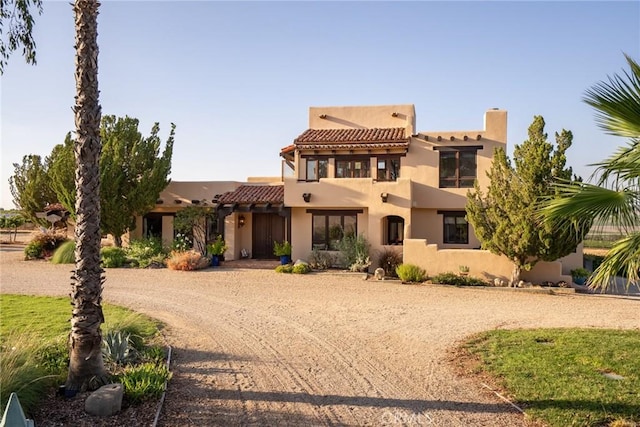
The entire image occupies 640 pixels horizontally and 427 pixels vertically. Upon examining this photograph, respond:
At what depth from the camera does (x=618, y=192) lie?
21.1ft

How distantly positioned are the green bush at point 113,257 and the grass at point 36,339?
665 centimetres

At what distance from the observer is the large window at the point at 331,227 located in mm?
21359

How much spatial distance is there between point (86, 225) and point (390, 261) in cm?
1446

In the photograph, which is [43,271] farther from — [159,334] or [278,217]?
[159,334]

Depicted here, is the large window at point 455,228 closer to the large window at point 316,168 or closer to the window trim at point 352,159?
the window trim at point 352,159

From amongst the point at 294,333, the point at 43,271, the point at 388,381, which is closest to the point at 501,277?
the point at 294,333

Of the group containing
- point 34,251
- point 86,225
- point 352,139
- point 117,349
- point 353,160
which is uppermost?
point 352,139

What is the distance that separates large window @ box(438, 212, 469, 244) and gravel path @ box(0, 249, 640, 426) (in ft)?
20.5

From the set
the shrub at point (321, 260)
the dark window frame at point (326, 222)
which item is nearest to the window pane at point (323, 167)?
the dark window frame at point (326, 222)

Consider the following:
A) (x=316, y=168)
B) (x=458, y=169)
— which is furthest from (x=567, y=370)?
(x=316, y=168)

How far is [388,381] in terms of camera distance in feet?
22.9

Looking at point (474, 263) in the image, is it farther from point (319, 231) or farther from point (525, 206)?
point (319, 231)

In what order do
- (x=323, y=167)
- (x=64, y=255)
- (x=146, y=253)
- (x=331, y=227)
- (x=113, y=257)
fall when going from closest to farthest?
1. (x=113, y=257)
2. (x=146, y=253)
3. (x=331, y=227)
4. (x=64, y=255)
5. (x=323, y=167)

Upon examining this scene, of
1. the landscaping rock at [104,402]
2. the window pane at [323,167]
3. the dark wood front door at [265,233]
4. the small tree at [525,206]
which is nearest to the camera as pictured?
the landscaping rock at [104,402]
